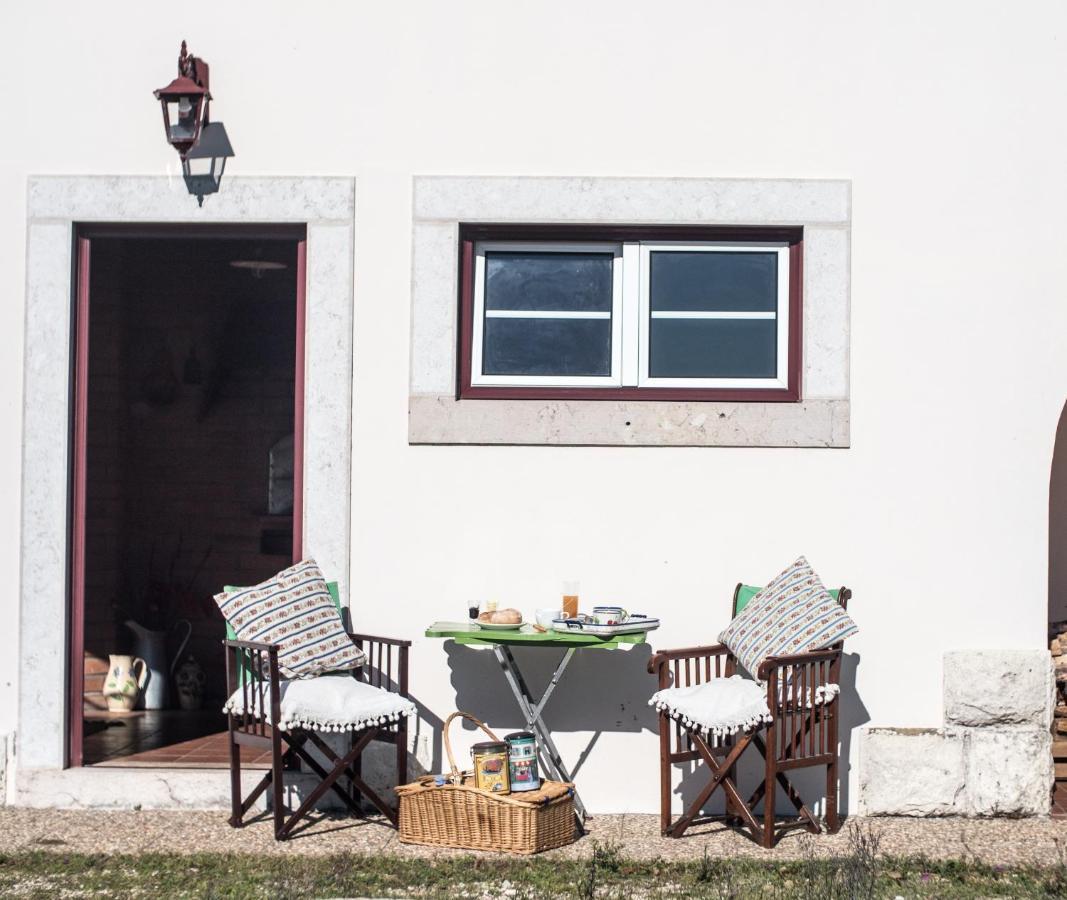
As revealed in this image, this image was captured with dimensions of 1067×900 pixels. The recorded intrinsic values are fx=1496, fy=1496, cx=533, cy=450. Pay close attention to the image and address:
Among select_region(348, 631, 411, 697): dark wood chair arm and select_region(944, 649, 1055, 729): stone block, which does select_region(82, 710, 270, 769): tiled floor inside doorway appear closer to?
select_region(348, 631, 411, 697): dark wood chair arm

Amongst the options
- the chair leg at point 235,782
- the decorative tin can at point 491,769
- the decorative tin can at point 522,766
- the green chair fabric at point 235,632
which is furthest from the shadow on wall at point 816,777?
the chair leg at point 235,782

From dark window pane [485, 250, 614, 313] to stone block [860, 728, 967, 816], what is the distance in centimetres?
226

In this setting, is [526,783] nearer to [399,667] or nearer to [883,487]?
[399,667]

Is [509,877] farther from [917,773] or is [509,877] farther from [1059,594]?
[1059,594]

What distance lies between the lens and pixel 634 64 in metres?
6.55

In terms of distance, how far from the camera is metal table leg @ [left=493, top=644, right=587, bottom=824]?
239 inches

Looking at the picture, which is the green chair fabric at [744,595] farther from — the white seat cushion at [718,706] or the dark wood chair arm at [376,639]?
the dark wood chair arm at [376,639]

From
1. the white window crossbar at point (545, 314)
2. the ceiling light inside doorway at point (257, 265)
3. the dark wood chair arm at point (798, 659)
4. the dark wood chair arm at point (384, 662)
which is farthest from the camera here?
the ceiling light inside doorway at point (257, 265)

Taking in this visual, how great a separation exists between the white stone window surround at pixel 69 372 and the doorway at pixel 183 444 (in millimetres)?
2233

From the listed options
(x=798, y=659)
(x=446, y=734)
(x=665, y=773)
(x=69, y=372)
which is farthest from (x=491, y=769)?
(x=69, y=372)

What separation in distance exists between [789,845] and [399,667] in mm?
1725

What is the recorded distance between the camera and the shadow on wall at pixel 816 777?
6.40 meters

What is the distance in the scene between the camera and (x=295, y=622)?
19.9ft

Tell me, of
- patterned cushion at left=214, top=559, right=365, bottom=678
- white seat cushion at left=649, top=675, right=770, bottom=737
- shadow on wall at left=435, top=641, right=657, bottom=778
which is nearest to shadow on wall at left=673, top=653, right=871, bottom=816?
shadow on wall at left=435, top=641, right=657, bottom=778
